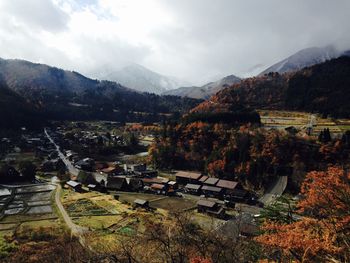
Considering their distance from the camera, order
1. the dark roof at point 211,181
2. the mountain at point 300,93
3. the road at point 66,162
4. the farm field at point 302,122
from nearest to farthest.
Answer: the dark roof at point 211,181
the road at point 66,162
the farm field at point 302,122
the mountain at point 300,93

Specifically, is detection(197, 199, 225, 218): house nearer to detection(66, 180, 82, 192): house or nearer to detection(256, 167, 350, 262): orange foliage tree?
detection(66, 180, 82, 192): house

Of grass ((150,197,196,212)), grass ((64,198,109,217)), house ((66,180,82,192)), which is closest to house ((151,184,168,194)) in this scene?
grass ((150,197,196,212))

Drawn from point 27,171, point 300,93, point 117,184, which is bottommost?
point 117,184

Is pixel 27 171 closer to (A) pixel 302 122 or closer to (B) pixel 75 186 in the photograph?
(B) pixel 75 186

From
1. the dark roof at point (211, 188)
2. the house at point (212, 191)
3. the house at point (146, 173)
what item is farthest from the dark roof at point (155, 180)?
the house at point (212, 191)

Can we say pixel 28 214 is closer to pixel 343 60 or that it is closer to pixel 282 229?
pixel 282 229

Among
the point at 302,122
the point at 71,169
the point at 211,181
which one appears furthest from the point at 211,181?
the point at 302,122

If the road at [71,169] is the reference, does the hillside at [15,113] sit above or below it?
above

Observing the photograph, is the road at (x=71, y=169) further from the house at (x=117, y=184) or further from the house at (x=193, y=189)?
the house at (x=193, y=189)
